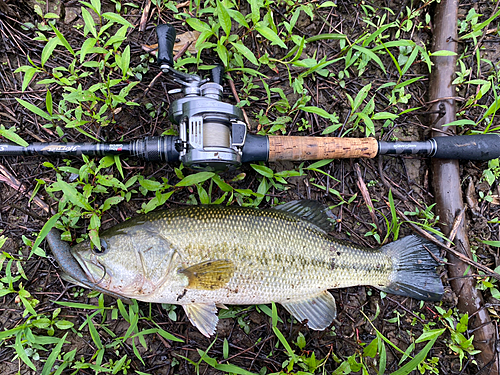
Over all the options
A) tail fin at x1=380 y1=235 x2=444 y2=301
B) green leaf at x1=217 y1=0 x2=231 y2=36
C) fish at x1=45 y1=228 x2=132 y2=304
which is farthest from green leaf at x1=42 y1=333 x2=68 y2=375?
green leaf at x1=217 y1=0 x2=231 y2=36

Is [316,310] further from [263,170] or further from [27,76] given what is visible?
[27,76]

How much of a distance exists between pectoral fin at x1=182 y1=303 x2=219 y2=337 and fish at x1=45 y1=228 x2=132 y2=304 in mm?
682

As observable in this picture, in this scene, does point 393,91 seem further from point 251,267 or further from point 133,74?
point 133,74

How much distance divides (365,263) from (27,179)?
3585 millimetres

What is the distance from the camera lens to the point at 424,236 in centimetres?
324

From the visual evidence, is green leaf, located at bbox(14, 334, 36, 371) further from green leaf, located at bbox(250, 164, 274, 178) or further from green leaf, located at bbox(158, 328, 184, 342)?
green leaf, located at bbox(250, 164, 274, 178)

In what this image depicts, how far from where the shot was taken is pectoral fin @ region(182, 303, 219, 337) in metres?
2.79

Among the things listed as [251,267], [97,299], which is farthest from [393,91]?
[97,299]

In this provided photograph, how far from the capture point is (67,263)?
2.62 metres

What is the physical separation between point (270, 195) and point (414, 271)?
1.72m

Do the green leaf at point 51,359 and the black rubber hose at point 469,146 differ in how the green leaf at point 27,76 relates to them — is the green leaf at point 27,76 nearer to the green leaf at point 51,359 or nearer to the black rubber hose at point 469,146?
the green leaf at point 51,359

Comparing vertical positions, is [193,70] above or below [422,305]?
above

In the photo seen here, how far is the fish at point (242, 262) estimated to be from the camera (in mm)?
2598

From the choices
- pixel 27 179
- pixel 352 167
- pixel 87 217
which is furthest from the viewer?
pixel 352 167
